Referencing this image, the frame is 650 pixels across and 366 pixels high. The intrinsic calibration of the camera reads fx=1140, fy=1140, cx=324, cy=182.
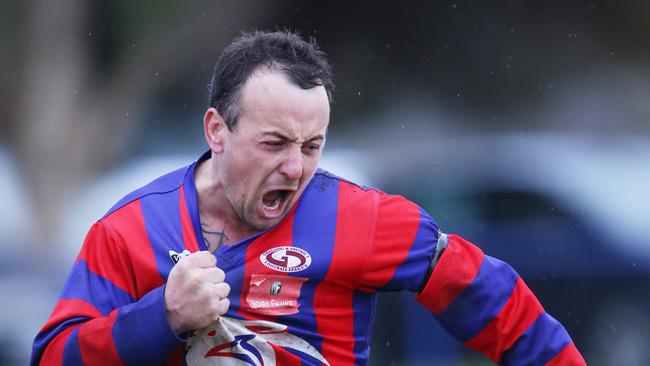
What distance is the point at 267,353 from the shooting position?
271 cm

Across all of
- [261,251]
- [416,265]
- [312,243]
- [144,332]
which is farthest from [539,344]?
[144,332]

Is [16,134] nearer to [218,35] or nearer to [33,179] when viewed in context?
[33,179]

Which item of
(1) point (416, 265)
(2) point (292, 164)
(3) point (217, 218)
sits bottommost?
(1) point (416, 265)

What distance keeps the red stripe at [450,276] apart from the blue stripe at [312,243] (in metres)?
0.26

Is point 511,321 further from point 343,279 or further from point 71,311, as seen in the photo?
point 71,311

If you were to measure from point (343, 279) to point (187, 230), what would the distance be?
40 centimetres

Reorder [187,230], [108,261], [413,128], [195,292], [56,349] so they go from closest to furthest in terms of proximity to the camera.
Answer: [195,292], [56,349], [108,261], [187,230], [413,128]

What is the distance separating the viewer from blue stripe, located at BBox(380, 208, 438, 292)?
9.14 feet

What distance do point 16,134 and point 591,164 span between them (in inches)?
123

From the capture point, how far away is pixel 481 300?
278 centimetres

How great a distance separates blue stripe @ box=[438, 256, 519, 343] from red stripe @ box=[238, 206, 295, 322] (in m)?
0.44

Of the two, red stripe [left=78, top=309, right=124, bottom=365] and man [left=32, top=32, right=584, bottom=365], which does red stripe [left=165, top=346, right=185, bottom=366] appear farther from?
red stripe [left=78, top=309, right=124, bottom=365]

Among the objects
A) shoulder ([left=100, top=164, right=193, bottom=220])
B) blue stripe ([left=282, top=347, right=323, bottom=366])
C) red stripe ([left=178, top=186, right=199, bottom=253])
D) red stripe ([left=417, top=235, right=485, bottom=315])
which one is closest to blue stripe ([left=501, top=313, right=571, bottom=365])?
red stripe ([left=417, top=235, right=485, bottom=315])

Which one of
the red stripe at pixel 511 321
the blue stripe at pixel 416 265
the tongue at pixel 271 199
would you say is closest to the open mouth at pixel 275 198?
the tongue at pixel 271 199
